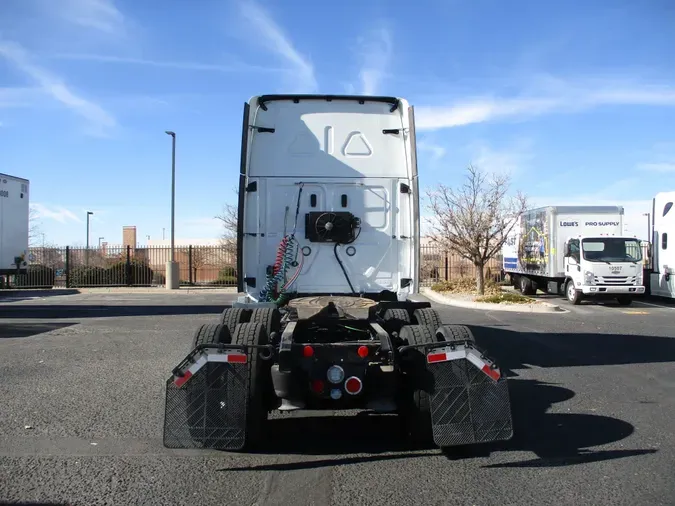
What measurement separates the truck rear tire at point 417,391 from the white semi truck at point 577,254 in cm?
1677

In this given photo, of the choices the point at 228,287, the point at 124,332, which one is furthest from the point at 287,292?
the point at 228,287

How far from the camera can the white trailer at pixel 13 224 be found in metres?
22.2

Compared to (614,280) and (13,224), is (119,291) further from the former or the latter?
(614,280)

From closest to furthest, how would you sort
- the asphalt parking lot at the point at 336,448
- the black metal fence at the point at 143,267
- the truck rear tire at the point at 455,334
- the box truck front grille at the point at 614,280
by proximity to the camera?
the asphalt parking lot at the point at 336,448, the truck rear tire at the point at 455,334, the box truck front grille at the point at 614,280, the black metal fence at the point at 143,267

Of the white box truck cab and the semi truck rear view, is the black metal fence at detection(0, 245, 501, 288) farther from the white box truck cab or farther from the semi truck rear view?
the semi truck rear view

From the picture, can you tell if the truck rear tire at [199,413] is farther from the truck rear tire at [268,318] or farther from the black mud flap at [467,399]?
the black mud flap at [467,399]

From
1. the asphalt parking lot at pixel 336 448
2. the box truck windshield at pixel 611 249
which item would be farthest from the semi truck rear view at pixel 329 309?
the box truck windshield at pixel 611 249

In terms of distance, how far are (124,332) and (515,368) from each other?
8.01 metres

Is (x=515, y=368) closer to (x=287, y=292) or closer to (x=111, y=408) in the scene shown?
(x=287, y=292)

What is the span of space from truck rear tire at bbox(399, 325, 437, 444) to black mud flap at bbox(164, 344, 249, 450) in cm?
135

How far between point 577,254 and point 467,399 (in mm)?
17681

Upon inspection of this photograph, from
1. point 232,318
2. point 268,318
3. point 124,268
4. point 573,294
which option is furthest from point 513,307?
point 124,268

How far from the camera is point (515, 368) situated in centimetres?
916

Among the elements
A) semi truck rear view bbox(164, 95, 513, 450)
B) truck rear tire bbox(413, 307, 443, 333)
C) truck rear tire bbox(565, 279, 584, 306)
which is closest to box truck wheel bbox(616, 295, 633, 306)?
truck rear tire bbox(565, 279, 584, 306)
